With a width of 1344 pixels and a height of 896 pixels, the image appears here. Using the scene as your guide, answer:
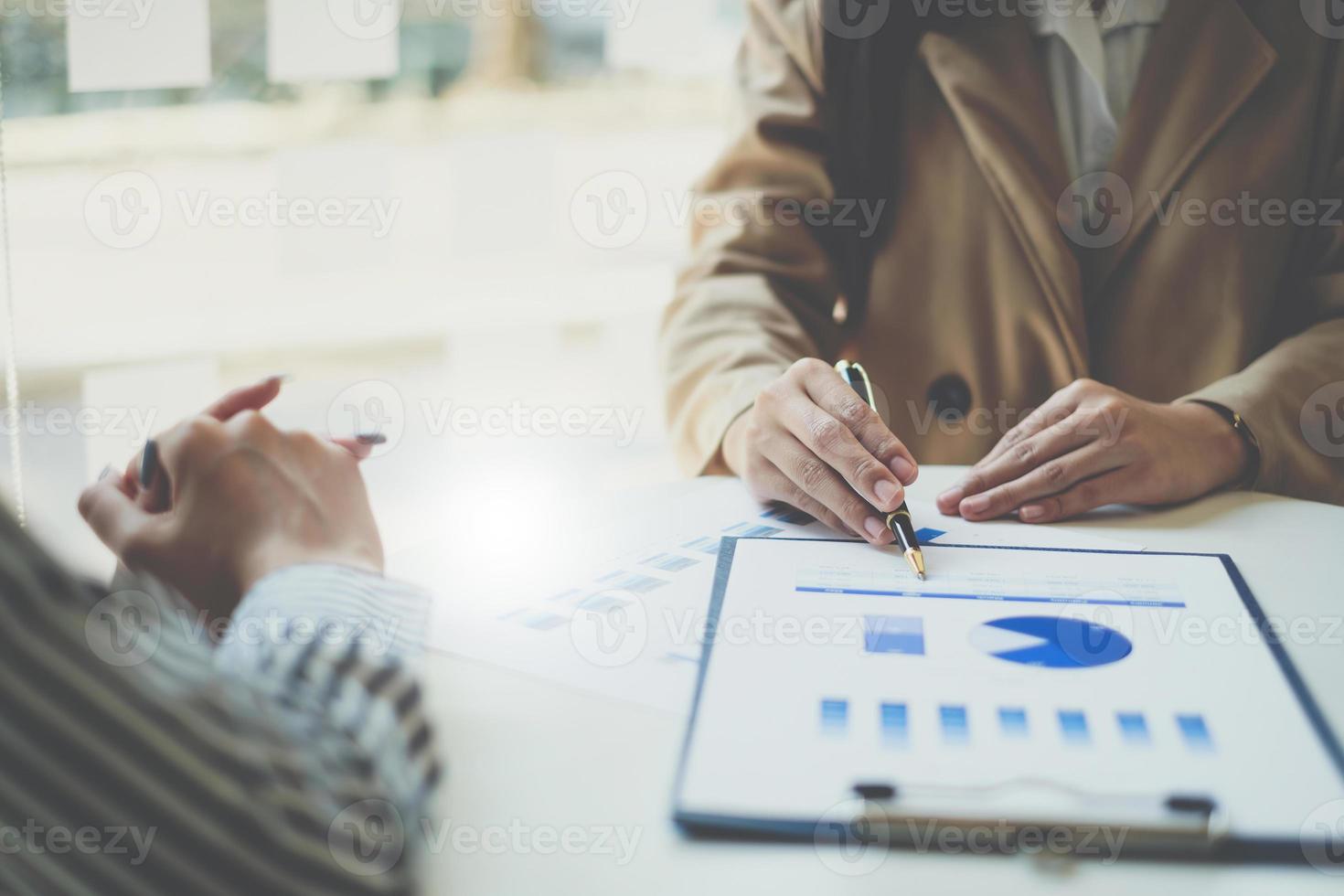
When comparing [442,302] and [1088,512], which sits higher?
[1088,512]

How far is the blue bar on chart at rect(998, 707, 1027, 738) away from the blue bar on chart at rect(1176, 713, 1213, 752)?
3.3 inches

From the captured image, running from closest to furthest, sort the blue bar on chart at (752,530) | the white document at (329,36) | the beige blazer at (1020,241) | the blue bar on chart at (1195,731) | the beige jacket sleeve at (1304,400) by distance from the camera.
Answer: the blue bar on chart at (1195,731), the blue bar on chart at (752,530), the beige jacket sleeve at (1304,400), the beige blazer at (1020,241), the white document at (329,36)

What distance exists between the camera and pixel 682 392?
50.0 inches

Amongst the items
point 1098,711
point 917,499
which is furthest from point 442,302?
point 1098,711

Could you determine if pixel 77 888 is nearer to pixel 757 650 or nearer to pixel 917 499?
pixel 757 650

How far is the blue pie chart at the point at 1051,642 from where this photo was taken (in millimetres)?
658

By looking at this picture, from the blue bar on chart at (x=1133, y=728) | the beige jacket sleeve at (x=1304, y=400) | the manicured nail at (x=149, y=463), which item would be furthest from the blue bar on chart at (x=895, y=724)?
the beige jacket sleeve at (x=1304, y=400)

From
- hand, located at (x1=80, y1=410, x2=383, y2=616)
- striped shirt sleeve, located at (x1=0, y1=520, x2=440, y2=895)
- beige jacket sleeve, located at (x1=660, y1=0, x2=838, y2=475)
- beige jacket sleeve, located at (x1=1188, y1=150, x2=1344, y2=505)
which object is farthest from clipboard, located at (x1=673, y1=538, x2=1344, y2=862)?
beige jacket sleeve, located at (x1=660, y1=0, x2=838, y2=475)

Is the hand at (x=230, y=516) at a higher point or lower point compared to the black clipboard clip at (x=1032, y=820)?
higher

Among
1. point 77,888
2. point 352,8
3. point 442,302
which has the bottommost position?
point 442,302

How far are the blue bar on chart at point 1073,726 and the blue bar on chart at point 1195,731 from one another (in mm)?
51

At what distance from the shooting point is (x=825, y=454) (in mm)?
925

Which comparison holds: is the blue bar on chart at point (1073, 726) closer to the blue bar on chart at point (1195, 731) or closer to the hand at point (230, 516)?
the blue bar on chart at point (1195, 731)

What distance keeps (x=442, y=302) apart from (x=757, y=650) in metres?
3.89
